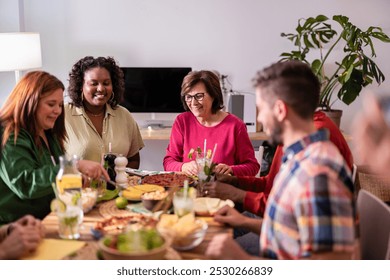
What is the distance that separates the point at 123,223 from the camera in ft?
3.85

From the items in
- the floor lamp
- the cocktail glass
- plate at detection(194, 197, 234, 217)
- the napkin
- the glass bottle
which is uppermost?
the floor lamp

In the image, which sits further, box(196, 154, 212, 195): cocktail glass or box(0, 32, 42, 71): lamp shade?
box(0, 32, 42, 71): lamp shade

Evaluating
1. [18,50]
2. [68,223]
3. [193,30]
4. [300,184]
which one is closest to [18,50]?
[18,50]

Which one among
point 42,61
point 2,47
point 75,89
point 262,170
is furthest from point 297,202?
point 42,61

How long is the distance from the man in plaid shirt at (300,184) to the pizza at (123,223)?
0.19 m

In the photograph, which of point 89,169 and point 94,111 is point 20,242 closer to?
point 89,169

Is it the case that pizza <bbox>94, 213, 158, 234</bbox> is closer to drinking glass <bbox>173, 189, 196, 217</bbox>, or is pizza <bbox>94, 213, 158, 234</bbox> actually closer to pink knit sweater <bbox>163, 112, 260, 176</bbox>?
drinking glass <bbox>173, 189, 196, 217</bbox>

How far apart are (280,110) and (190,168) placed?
92 centimetres

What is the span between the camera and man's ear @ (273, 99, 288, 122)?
0.98 metres

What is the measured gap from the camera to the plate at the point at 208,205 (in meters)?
1.31

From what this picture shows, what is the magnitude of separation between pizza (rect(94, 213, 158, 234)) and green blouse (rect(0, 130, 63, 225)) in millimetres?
209

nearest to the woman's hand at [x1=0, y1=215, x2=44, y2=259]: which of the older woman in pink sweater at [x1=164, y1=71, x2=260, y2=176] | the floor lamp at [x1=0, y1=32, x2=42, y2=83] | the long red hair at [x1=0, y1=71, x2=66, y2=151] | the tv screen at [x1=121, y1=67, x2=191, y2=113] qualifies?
the long red hair at [x1=0, y1=71, x2=66, y2=151]

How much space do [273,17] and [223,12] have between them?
1.10ft

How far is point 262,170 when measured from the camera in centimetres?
242
